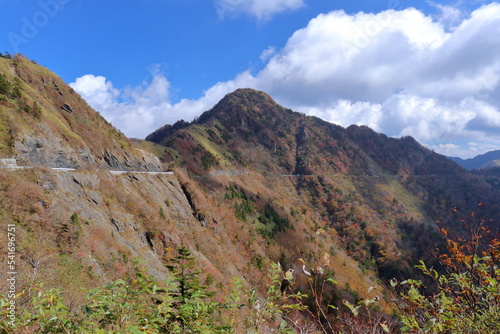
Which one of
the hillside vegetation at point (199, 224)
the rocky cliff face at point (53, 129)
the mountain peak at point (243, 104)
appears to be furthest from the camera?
the mountain peak at point (243, 104)

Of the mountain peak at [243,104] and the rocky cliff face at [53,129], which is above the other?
the mountain peak at [243,104]

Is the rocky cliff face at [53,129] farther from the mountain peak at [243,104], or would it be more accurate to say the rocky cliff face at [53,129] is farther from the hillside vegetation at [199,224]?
the mountain peak at [243,104]

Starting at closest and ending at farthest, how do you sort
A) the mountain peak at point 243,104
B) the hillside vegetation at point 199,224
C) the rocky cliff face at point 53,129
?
1. the hillside vegetation at point 199,224
2. the rocky cliff face at point 53,129
3. the mountain peak at point 243,104

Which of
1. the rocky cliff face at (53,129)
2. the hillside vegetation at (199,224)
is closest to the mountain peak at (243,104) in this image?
the hillside vegetation at (199,224)

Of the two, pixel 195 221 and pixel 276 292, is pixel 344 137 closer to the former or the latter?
pixel 195 221

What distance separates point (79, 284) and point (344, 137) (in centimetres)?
17502

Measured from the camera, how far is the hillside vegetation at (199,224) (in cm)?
338

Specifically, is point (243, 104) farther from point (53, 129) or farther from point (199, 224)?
point (53, 129)

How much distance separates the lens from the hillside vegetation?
3.38m

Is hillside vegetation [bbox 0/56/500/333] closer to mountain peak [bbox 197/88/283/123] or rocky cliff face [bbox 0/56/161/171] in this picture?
rocky cliff face [bbox 0/56/161/171]

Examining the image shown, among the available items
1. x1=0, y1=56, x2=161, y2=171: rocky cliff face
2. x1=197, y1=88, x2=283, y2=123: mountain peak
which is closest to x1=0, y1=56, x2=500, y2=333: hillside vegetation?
x1=0, y1=56, x2=161, y2=171: rocky cliff face

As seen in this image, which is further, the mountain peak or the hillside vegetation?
the mountain peak

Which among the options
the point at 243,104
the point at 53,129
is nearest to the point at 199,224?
the point at 53,129

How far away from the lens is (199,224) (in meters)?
43.7
